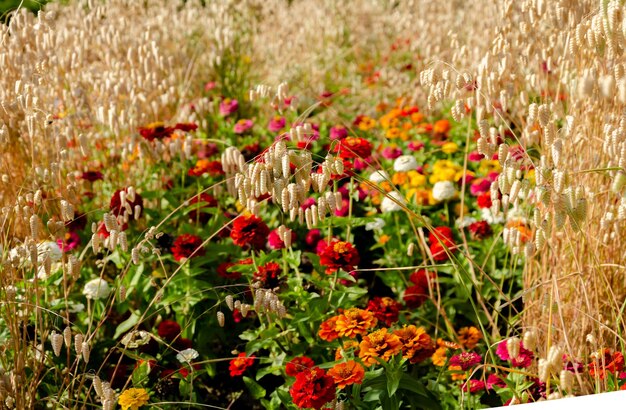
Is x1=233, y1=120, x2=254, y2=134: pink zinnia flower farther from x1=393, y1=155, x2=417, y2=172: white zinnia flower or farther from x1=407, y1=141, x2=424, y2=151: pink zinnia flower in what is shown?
x1=393, y1=155, x2=417, y2=172: white zinnia flower

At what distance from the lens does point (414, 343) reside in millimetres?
1500

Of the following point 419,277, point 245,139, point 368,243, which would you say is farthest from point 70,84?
point 419,277

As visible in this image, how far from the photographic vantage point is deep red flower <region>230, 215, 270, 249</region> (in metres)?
1.80

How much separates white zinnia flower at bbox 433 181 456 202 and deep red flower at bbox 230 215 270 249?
71 centimetres

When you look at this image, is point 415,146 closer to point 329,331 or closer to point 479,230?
point 479,230

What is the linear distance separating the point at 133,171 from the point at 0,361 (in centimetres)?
117

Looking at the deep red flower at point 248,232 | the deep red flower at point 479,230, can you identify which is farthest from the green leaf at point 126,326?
the deep red flower at point 479,230

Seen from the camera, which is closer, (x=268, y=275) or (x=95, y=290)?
(x=268, y=275)

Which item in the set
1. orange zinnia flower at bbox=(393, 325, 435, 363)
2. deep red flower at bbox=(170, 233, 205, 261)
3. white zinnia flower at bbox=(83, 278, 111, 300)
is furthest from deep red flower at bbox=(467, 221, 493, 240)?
white zinnia flower at bbox=(83, 278, 111, 300)

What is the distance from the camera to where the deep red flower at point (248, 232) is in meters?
1.80

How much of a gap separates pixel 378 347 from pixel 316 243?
83 centimetres

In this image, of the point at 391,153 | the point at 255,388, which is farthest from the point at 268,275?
the point at 391,153

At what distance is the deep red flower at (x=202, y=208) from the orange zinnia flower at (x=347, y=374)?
2.67ft

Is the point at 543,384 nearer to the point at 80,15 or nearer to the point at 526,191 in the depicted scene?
the point at 526,191
